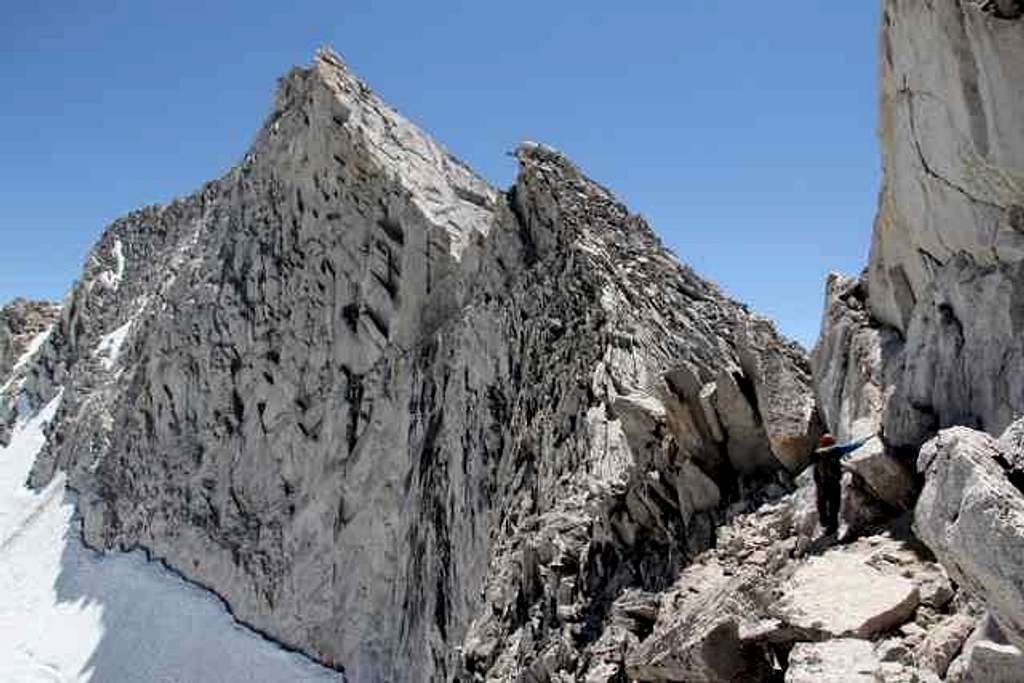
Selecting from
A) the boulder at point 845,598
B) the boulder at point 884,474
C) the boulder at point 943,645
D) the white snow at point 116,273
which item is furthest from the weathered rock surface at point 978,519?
the white snow at point 116,273

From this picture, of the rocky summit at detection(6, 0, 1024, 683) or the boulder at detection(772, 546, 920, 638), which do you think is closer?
the boulder at detection(772, 546, 920, 638)

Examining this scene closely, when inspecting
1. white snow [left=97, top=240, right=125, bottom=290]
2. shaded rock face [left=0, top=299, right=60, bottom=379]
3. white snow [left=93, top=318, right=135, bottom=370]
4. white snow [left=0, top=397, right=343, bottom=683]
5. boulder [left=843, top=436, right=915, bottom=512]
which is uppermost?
white snow [left=97, top=240, right=125, bottom=290]

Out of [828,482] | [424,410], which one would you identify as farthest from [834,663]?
[424,410]

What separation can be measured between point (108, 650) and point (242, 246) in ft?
82.6

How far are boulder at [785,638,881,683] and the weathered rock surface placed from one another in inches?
55.4

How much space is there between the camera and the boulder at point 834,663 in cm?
893

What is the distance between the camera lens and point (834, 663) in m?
9.27

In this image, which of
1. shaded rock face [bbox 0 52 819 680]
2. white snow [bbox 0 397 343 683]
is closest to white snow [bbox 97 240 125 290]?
shaded rock face [bbox 0 52 819 680]

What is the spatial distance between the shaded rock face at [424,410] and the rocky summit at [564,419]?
0.44ft

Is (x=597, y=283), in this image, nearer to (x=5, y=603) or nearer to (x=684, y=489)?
(x=684, y=489)

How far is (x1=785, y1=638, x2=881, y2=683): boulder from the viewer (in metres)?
8.93

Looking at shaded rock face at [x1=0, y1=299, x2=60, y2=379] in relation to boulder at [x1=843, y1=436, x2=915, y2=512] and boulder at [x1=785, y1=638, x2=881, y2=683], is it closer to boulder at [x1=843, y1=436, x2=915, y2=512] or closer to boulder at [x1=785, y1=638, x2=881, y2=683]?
boulder at [x1=843, y1=436, x2=915, y2=512]

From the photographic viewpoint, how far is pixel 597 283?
29312mm

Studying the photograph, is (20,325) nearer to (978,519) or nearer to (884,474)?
(884,474)
